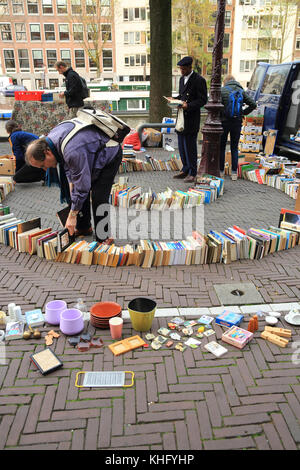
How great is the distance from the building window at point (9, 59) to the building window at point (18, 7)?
3.97 meters

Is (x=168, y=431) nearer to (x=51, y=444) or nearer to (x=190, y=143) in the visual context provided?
(x=51, y=444)

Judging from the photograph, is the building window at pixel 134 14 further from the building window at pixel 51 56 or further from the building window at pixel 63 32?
the building window at pixel 51 56

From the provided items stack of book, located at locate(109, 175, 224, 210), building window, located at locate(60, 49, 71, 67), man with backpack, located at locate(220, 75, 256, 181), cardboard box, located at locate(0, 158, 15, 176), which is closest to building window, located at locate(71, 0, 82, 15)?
building window, located at locate(60, 49, 71, 67)

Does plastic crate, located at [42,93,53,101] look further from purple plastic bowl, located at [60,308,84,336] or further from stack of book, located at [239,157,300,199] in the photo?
purple plastic bowl, located at [60,308,84,336]

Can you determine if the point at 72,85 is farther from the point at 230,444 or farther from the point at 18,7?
the point at 18,7

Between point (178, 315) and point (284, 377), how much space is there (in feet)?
3.56

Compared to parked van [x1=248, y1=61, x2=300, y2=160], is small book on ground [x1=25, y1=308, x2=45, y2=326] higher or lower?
lower

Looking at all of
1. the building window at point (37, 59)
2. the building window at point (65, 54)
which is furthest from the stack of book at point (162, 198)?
the building window at point (37, 59)

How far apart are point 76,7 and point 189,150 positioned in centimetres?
3617

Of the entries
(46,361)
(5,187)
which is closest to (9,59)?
(5,187)

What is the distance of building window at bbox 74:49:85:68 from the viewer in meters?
41.5

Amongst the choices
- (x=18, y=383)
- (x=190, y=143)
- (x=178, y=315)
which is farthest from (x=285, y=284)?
(x=190, y=143)

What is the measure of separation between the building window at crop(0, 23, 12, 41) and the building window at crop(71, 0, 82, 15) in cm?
819

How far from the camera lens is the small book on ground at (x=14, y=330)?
3.16 meters
